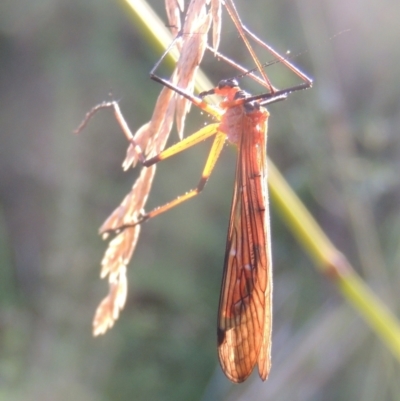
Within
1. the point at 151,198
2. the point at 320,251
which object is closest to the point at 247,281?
the point at 320,251

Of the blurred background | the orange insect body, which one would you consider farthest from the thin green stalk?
the blurred background

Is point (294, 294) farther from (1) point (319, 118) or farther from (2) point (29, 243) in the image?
(2) point (29, 243)

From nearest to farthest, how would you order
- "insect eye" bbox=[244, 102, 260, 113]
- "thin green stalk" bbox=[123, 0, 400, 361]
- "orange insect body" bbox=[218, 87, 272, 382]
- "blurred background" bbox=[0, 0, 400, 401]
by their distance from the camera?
"thin green stalk" bbox=[123, 0, 400, 361] → "orange insect body" bbox=[218, 87, 272, 382] → "insect eye" bbox=[244, 102, 260, 113] → "blurred background" bbox=[0, 0, 400, 401]

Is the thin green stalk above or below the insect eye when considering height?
below

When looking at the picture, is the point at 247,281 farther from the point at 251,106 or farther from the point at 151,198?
the point at 151,198

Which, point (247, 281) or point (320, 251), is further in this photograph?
point (247, 281)

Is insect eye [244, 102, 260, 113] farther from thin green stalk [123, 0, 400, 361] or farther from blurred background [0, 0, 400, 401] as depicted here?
blurred background [0, 0, 400, 401]
